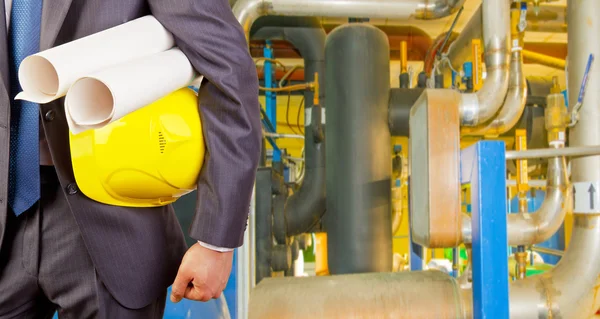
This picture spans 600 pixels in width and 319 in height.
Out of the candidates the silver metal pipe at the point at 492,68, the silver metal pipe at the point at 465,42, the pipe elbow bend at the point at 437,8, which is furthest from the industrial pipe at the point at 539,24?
the silver metal pipe at the point at 492,68

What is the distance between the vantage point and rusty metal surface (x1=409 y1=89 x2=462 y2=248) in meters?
1.16

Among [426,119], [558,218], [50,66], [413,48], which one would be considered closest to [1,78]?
[50,66]

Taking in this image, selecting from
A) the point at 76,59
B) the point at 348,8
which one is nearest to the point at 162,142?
the point at 76,59

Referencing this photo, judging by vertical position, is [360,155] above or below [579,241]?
above

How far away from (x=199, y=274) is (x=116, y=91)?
0.97 ft

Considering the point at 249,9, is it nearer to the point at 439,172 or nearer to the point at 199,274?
the point at 439,172

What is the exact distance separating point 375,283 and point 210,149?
0.93m

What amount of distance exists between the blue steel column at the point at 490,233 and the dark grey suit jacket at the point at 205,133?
2.20 feet

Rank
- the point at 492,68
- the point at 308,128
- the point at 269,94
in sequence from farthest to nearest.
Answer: the point at 269,94, the point at 308,128, the point at 492,68

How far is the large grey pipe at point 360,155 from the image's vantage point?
2006 millimetres

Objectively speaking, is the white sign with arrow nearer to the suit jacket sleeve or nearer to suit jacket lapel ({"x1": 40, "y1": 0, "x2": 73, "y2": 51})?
the suit jacket sleeve

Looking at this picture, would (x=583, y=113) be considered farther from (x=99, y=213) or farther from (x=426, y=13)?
(x=99, y=213)

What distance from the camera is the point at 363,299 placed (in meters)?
1.25

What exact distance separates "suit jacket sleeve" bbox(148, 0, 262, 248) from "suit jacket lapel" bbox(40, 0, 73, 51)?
118mm
